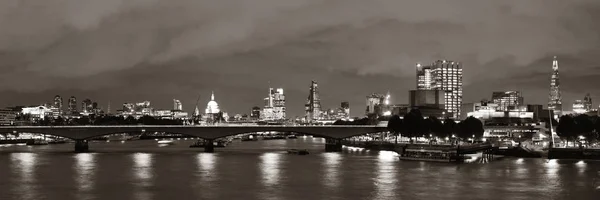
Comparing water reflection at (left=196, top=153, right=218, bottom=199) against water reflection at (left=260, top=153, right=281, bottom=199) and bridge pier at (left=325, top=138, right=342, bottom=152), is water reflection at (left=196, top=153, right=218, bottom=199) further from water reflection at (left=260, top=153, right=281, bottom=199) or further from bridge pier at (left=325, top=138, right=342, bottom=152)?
bridge pier at (left=325, top=138, right=342, bottom=152)

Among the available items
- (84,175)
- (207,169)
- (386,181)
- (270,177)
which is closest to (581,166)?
(386,181)

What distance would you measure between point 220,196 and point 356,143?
79755 millimetres

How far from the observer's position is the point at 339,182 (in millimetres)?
51188

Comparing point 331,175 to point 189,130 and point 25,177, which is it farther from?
point 189,130

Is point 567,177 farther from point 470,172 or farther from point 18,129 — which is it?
point 18,129

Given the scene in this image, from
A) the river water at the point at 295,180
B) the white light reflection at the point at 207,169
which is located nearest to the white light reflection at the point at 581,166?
the river water at the point at 295,180

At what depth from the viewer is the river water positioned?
44188mm

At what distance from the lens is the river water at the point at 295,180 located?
145ft

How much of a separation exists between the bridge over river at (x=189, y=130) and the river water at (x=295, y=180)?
25.5 meters

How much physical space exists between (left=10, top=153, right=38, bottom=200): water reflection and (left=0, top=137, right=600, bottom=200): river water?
0.21ft

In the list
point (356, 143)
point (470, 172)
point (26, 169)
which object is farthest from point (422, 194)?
point (356, 143)

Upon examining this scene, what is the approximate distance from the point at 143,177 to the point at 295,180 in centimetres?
1218

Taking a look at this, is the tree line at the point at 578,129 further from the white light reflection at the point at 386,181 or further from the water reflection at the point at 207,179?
the water reflection at the point at 207,179

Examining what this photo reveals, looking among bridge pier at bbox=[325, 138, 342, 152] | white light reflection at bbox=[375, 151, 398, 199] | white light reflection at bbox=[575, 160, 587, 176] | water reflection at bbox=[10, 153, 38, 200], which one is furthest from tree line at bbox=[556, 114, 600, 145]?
water reflection at bbox=[10, 153, 38, 200]
